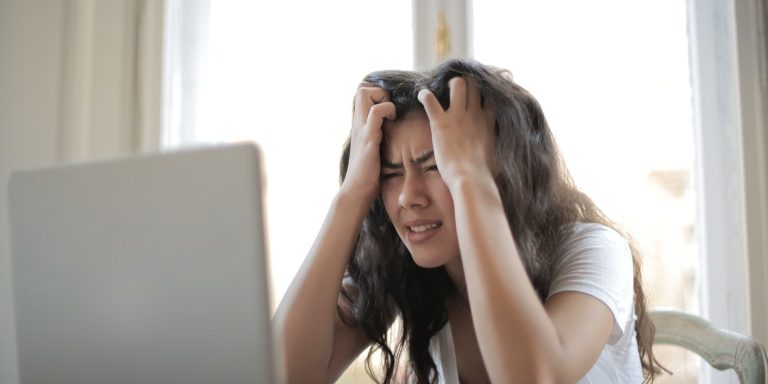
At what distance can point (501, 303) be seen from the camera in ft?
3.12

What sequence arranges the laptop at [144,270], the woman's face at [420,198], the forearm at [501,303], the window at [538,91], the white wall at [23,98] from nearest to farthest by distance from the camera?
the laptop at [144,270] → the forearm at [501,303] → the woman's face at [420,198] → the white wall at [23,98] → the window at [538,91]

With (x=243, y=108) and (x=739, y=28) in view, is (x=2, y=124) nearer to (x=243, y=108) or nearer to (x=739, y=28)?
(x=243, y=108)

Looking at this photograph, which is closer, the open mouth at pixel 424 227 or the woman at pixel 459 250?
the woman at pixel 459 250

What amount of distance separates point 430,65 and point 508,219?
2.73 feet

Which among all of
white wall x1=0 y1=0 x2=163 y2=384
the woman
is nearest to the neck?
the woman

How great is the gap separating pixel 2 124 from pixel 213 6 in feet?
2.18

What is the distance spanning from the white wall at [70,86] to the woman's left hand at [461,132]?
1027 mm

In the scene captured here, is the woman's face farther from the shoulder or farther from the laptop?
the laptop

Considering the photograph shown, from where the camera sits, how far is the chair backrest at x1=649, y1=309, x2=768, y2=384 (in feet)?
3.82

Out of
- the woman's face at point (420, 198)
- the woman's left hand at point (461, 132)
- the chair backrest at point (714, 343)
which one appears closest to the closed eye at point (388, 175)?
the woman's face at point (420, 198)

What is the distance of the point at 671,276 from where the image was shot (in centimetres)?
194

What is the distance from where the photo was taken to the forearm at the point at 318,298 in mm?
1164

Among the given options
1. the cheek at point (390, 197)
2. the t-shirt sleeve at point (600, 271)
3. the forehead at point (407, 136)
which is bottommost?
the t-shirt sleeve at point (600, 271)

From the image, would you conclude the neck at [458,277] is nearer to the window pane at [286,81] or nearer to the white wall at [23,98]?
the window pane at [286,81]
